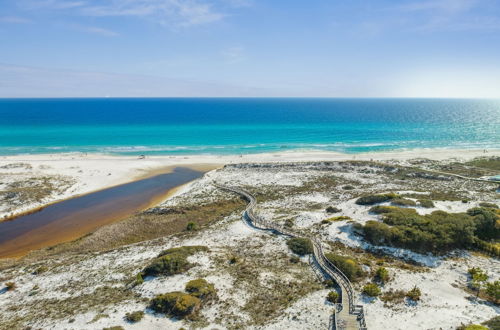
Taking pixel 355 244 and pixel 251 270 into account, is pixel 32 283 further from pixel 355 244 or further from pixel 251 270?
pixel 355 244

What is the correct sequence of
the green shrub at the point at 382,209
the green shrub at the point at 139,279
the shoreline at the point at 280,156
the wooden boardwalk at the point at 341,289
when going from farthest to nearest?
the shoreline at the point at 280,156 → the green shrub at the point at 382,209 → the green shrub at the point at 139,279 → the wooden boardwalk at the point at 341,289

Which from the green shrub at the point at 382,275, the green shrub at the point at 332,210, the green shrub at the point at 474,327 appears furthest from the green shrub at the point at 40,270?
the green shrub at the point at 474,327

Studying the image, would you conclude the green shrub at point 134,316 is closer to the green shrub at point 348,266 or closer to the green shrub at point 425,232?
the green shrub at point 348,266

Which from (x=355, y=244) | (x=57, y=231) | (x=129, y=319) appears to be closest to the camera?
(x=129, y=319)

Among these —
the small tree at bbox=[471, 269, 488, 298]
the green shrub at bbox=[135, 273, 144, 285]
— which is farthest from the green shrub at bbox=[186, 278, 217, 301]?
the small tree at bbox=[471, 269, 488, 298]

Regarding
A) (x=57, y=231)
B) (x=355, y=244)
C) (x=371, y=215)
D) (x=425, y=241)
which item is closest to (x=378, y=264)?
(x=355, y=244)

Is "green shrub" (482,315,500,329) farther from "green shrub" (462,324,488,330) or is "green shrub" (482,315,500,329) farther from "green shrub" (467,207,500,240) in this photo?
"green shrub" (467,207,500,240)
